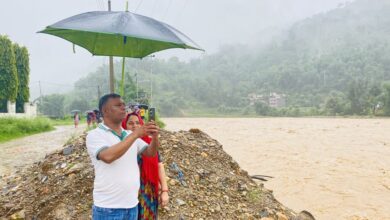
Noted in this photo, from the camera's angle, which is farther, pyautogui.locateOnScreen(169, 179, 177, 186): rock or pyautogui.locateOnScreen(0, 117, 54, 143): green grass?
pyautogui.locateOnScreen(0, 117, 54, 143): green grass

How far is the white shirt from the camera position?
221 centimetres

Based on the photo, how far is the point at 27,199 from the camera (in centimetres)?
473

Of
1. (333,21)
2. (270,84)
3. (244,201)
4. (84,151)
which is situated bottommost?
(244,201)

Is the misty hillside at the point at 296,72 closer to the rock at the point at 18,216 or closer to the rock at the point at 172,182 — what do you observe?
the rock at the point at 172,182

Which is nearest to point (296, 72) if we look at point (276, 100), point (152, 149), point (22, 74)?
point (276, 100)

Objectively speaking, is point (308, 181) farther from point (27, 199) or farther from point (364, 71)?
point (364, 71)

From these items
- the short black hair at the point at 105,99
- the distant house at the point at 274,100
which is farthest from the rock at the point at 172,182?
the distant house at the point at 274,100

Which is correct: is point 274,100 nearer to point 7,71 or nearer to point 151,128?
point 7,71

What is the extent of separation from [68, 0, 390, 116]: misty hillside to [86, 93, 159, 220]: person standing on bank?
103ft

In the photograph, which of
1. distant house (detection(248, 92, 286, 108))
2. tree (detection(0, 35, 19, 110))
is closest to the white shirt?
tree (detection(0, 35, 19, 110))

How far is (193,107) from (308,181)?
79.7 metres

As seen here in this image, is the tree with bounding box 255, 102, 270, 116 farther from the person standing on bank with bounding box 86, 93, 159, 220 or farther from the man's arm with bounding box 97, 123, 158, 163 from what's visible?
the man's arm with bounding box 97, 123, 158, 163

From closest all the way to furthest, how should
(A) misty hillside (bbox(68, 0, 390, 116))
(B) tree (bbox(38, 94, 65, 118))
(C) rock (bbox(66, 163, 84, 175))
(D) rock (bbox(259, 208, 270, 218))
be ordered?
1. (D) rock (bbox(259, 208, 270, 218))
2. (C) rock (bbox(66, 163, 84, 175))
3. (B) tree (bbox(38, 94, 65, 118))
4. (A) misty hillside (bbox(68, 0, 390, 116))

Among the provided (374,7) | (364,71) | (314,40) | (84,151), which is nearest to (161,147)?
(84,151)
